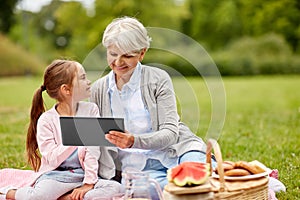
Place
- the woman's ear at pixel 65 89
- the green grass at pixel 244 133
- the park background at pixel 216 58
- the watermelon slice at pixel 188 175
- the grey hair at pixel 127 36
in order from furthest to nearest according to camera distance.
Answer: the park background at pixel 216 58, the green grass at pixel 244 133, the woman's ear at pixel 65 89, the grey hair at pixel 127 36, the watermelon slice at pixel 188 175

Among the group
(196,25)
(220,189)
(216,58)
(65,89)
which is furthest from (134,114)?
(196,25)

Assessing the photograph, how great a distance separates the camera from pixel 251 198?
2549 millimetres

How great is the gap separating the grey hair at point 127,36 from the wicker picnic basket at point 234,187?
0.70 meters

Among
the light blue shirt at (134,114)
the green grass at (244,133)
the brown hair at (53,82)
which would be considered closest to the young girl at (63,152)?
the brown hair at (53,82)

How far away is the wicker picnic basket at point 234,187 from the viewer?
8.05 ft

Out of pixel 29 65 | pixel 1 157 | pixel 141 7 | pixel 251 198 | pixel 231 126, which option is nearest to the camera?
pixel 251 198

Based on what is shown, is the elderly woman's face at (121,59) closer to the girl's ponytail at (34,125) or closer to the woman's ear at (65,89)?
the woman's ear at (65,89)

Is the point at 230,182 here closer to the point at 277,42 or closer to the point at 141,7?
the point at 277,42

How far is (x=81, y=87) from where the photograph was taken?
311 centimetres

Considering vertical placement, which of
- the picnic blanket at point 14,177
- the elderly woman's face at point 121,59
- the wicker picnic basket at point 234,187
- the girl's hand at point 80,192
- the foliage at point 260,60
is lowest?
the foliage at point 260,60

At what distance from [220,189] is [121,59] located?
3.02 feet

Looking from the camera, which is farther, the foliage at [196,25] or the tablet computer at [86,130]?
the foliage at [196,25]

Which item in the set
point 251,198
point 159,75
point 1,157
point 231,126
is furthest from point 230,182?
point 231,126

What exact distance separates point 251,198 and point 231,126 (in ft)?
11.8
